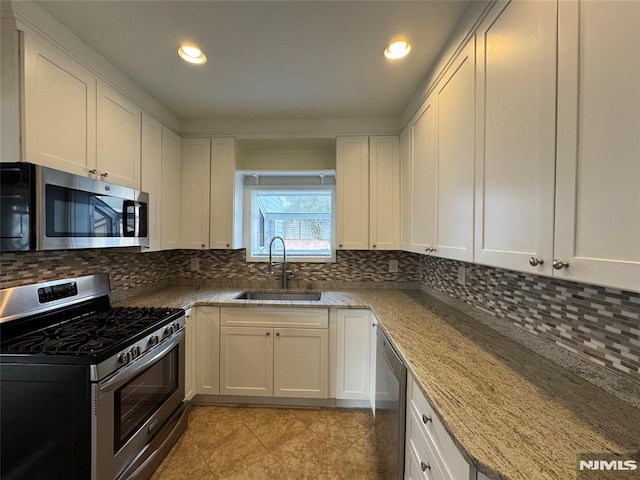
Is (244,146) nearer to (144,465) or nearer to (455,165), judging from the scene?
(455,165)

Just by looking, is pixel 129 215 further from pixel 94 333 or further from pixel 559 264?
pixel 559 264

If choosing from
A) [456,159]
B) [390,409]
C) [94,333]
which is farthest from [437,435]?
[94,333]

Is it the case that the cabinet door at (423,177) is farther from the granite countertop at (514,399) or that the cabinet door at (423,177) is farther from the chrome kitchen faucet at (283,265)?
the chrome kitchen faucet at (283,265)

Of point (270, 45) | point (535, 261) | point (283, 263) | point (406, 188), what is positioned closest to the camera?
point (535, 261)

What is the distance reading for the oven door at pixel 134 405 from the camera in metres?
1.26

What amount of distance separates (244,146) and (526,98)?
97.7 inches

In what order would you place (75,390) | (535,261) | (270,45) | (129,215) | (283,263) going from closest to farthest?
(535,261)
(75,390)
(270,45)
(129,215)
(283,263)

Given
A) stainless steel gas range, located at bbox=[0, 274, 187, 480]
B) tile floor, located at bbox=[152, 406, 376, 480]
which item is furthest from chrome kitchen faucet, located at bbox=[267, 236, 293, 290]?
stainless steel gas range, located at bbox=[0, 274, 187, 480]

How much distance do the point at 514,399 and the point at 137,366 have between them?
1691 millimetres

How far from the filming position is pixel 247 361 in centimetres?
227

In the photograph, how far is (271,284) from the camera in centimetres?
284

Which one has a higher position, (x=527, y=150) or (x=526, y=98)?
(x=526, y=98)

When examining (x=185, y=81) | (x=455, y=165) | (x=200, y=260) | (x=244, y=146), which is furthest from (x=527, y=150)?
(x=200, y=260)

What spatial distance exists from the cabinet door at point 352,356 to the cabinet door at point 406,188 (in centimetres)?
73
